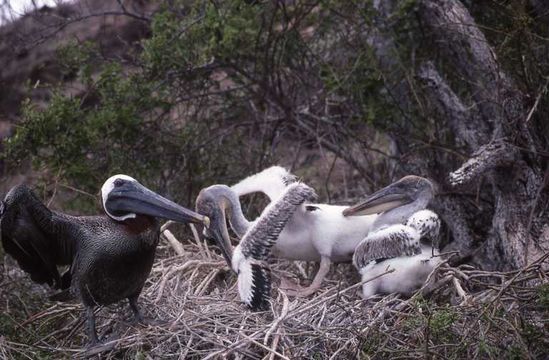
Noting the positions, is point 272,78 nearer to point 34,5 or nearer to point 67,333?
point 34,5

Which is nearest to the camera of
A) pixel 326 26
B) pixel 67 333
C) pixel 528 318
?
pixel 528 318

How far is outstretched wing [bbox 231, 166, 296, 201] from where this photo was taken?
20.2ft

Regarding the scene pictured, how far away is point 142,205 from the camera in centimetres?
517

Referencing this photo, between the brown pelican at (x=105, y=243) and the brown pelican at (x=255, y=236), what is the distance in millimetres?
404

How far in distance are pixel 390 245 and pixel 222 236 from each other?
1077mm

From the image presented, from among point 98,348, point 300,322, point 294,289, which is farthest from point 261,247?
point 98,348

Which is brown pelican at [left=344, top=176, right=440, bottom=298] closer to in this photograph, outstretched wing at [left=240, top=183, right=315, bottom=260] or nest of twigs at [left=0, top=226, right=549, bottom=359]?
nest of twigs at [left=0, top=226, right=549, bottom=359]

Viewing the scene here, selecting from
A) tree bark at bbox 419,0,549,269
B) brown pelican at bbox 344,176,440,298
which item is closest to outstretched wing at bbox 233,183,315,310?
brown pelican at bbox 344,176,440,298

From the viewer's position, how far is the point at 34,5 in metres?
7.15

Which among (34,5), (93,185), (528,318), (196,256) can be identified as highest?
(34,5)

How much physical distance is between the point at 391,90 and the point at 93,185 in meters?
2.42

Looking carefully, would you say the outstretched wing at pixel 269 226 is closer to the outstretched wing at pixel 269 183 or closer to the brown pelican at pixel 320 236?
the brown pelican at pixel 320 236

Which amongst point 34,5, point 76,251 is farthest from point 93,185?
point 76,251

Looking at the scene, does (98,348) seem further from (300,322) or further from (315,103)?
(315,103)
